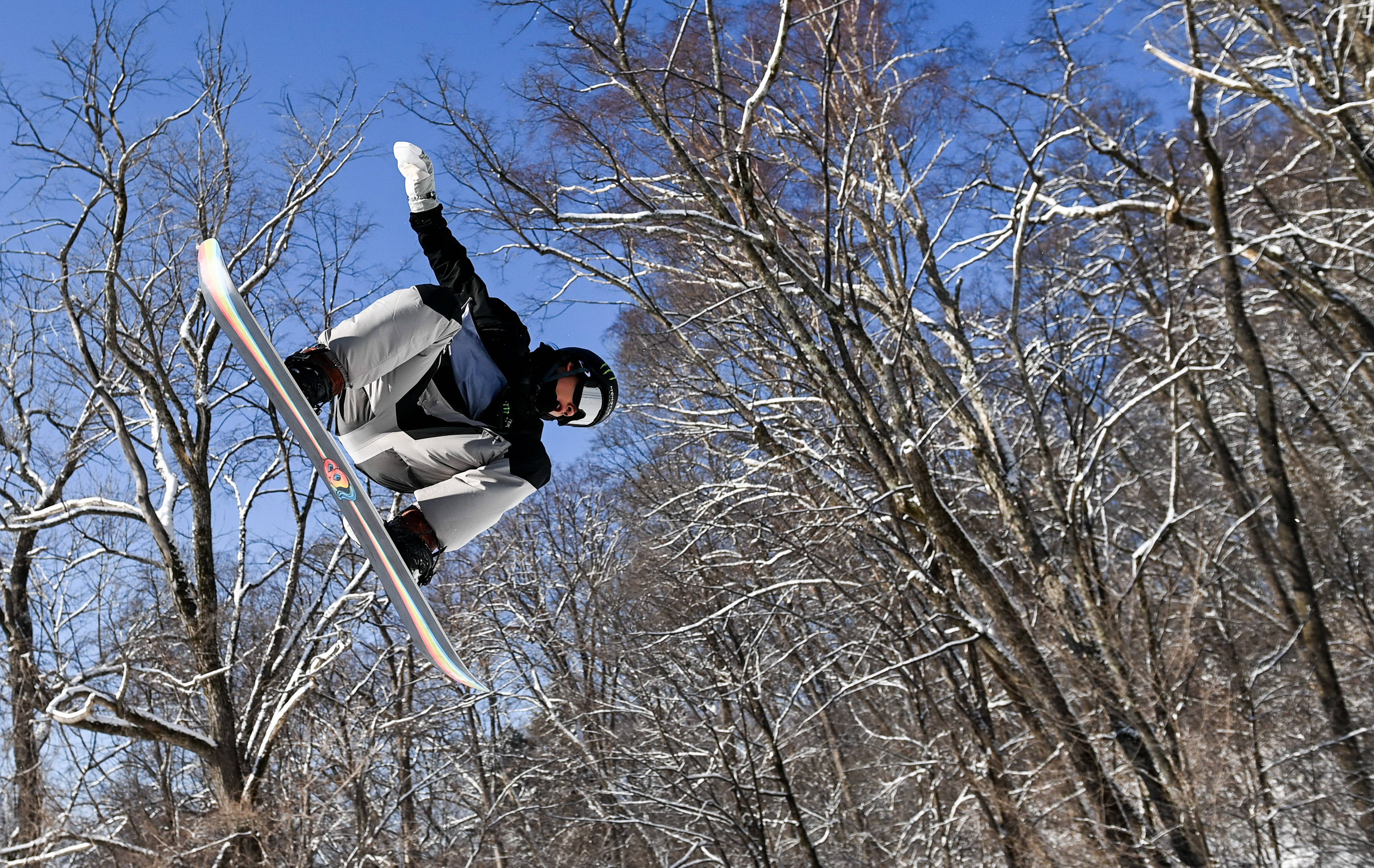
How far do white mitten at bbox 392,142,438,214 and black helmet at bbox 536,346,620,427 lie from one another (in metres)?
0.82

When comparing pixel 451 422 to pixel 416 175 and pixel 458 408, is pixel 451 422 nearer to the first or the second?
pixel 458 408

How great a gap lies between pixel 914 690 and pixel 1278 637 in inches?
249

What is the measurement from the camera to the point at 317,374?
287 cm

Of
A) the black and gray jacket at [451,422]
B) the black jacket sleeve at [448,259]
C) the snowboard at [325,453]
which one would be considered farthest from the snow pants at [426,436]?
the snowboard at [325,453]

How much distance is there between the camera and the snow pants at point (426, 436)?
305 cm

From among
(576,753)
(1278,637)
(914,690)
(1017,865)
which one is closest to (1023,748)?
(914,690)

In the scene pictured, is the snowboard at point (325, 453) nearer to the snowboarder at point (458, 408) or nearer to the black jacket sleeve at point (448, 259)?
the snowboarder at point (458, 408)

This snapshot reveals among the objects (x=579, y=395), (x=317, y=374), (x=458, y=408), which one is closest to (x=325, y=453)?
(x=317, y=374)

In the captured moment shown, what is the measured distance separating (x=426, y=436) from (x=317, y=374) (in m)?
0.55

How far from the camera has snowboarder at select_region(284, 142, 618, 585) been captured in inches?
128

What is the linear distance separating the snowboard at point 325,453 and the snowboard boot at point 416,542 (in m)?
0.07

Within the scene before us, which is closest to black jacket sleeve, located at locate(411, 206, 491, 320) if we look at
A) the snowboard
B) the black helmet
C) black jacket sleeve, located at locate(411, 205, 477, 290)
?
black jacket sleeve, located at locate(411, 205, 477, 290)

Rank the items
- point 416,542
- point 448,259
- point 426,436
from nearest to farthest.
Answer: point 416,542, point 426,436, point 448,259

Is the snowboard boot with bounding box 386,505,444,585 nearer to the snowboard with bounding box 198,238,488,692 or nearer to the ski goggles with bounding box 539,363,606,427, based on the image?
the snowboard with bounding box 198,238,488,692
